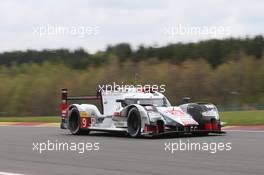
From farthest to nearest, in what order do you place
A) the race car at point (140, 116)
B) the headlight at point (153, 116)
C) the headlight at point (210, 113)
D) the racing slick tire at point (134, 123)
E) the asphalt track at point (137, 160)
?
the headlight at point (210, 113) < the racing slick tire at point (134, 123) < the race car at point (140, 116) < the headlight at point (153, 116) < the asphalt track at point (137, 160)

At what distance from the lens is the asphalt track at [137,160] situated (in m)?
9.96

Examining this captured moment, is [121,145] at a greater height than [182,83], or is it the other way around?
[182,83]

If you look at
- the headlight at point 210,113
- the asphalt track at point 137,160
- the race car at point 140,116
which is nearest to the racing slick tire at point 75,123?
the race car at point 140,116

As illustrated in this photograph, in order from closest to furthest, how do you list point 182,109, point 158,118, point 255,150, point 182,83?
point 255,150, point 158,118, point 182,109, point 182,83

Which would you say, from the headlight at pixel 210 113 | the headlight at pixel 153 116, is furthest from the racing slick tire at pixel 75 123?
the headlight at pixel 210 113

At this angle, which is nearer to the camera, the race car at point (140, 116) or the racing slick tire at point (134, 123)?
the race car at point (140, 116)

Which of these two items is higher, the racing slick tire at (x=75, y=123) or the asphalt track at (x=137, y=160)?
the racing slick tire at (x=75, y=123)

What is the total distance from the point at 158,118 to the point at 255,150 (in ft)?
13.0

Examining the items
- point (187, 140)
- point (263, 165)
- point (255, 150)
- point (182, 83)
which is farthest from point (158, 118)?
point (182, 83)

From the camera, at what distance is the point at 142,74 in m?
70.2

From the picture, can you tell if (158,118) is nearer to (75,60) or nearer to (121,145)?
(121,145)

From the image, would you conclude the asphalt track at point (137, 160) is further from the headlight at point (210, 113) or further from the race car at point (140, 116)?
the headlight at point (210, 113)

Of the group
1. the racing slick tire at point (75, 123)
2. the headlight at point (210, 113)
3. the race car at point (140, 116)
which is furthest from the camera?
the racing slick tire at point (75, 123)

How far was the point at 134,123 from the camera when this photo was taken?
16938 millimetres
